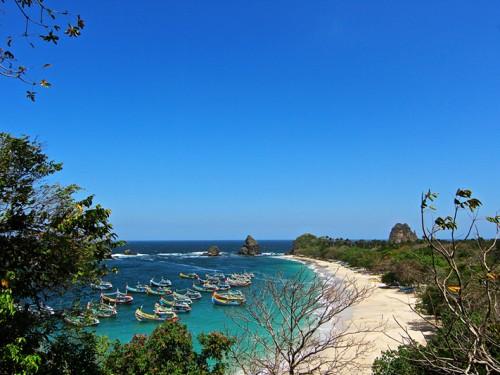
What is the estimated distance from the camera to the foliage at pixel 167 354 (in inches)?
510

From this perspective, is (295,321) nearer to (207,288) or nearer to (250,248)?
(207,288)

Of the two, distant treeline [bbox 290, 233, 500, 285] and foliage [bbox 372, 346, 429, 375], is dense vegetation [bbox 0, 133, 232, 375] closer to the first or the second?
foliage [bbox 372, 346, 429, 375]

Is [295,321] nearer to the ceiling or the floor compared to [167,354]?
nearer to the ceiling

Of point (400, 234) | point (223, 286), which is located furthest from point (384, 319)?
point (400, 234)

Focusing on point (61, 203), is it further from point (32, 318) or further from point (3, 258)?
point (32, 318)

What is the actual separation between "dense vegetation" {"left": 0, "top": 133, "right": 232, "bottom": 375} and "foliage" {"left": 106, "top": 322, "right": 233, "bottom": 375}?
0.03m

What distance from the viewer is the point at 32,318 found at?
10656mm

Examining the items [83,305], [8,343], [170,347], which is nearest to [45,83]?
[8,343]

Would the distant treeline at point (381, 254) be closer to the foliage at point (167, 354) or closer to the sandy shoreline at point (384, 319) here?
the sandy shoreline at point (384, 319)

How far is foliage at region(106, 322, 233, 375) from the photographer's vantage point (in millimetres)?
12953

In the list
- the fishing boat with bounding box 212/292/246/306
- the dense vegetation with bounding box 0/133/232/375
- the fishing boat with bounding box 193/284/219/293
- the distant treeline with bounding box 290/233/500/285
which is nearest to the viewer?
the dense vegetation with bounding box 0/133/232/375

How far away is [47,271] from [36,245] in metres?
0.76

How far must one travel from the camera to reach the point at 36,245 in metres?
10.4

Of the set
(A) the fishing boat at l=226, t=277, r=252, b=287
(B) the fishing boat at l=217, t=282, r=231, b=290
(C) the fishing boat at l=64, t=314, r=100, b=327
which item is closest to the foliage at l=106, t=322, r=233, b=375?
(C) the fishing boat at l=64, t=314, r=100, b=327
